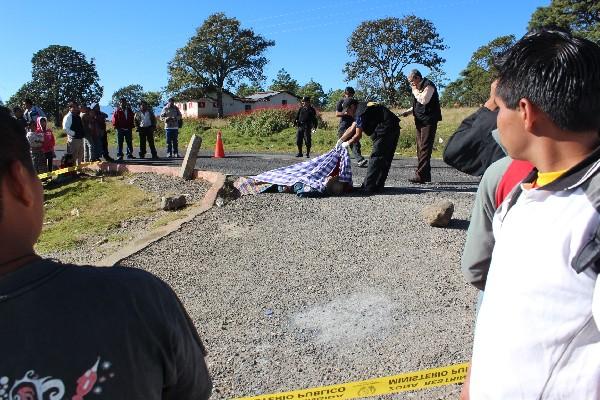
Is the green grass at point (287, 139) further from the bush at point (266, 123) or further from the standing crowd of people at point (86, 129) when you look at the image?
the standing crowd of people at point (86, 129)

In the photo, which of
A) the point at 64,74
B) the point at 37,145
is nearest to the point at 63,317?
the point at 37,145

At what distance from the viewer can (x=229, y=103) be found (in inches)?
2837

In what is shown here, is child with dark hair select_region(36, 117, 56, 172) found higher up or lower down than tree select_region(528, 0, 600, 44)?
lower down

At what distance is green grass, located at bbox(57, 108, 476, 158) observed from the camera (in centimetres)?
1859

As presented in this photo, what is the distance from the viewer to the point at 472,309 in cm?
428

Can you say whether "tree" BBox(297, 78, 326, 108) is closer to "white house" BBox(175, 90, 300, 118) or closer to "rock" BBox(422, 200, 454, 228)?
"white house" BBox(175, 90, 300, 118)

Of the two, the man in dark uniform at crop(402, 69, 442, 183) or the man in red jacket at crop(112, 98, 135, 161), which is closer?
the man in dark uniform at crop(402, 69, 442, 183)

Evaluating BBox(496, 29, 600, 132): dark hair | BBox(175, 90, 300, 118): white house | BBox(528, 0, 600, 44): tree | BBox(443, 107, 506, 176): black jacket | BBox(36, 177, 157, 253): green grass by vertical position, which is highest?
BBox(528, 0, 600, 44): tree

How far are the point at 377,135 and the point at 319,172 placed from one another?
3.54ft

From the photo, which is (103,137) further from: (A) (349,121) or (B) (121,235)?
(B) (121,235)

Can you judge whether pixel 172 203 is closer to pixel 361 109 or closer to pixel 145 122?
pixel 361 109

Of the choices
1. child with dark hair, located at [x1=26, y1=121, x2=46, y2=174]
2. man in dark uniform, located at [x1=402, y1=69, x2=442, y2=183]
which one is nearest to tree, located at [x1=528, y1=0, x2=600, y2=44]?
man in dark uniform, located at [x1=402, y1=69, x2=442, y2=183]

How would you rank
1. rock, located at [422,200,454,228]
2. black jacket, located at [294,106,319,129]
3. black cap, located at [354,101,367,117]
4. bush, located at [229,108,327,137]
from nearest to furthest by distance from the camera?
rock, located at [422,200,454,228], black cap, located at [354,101,367,117], black jacket, located at [294,106,319,129], bush, located at [229,108,327,137]

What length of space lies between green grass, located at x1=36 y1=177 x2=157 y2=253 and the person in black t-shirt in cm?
655
